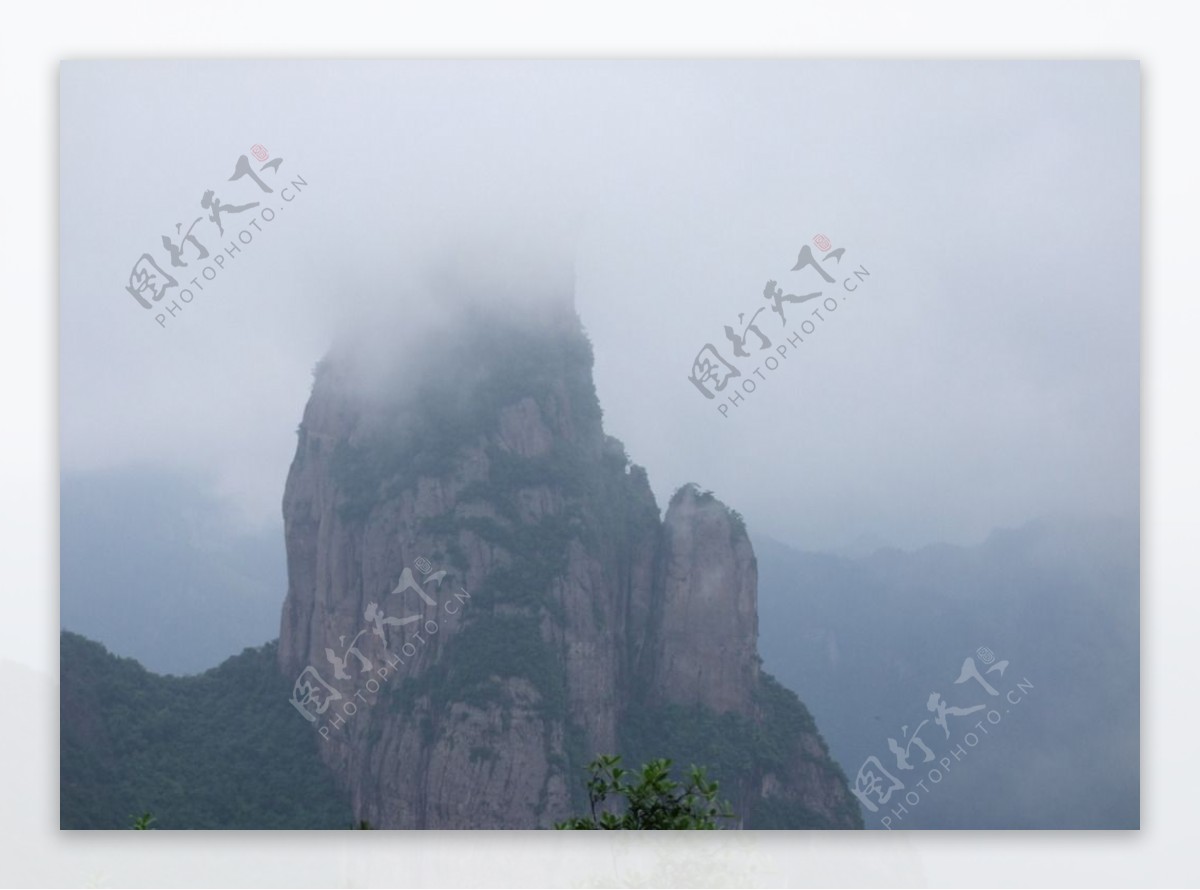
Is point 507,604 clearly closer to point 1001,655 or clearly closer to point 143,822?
point 143,822

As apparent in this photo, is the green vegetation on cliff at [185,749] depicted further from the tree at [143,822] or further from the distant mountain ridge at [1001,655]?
the distant mountain ridge at [1001,655]

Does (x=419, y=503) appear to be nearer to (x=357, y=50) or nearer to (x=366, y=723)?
(x=366, y=723)

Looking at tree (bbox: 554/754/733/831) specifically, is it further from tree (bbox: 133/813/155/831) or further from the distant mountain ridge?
tree (bbox: 133/813/155/831)

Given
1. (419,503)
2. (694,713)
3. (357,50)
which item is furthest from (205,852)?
(357,50)

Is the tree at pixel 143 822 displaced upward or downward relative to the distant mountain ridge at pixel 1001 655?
downward

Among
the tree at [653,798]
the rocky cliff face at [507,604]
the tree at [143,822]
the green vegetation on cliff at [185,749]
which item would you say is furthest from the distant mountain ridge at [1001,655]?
the tree at [143,822]
